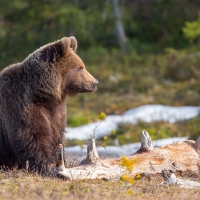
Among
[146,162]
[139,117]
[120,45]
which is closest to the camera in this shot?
[146,162]

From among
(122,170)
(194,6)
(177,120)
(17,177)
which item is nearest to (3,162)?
(17,177)

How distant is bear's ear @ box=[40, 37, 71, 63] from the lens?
26.3 ft

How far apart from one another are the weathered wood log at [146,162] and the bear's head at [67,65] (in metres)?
1.22

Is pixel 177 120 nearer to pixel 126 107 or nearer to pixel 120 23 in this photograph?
pixel 126 107

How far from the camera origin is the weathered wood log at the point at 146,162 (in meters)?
7.26

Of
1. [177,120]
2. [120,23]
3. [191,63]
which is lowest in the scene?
→ [177,120]

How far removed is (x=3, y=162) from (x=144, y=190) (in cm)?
247

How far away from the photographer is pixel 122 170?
296 inches

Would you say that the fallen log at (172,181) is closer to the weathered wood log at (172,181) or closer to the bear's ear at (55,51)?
the weathered wood log at (172,181)

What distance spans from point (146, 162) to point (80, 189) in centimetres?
156

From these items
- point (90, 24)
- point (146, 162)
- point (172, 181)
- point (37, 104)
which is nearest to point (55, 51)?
point (37, 104)

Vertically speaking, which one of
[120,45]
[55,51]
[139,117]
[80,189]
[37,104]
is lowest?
[139,117]

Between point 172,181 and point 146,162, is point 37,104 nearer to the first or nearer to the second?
point 146,162

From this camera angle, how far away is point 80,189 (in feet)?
21.1
